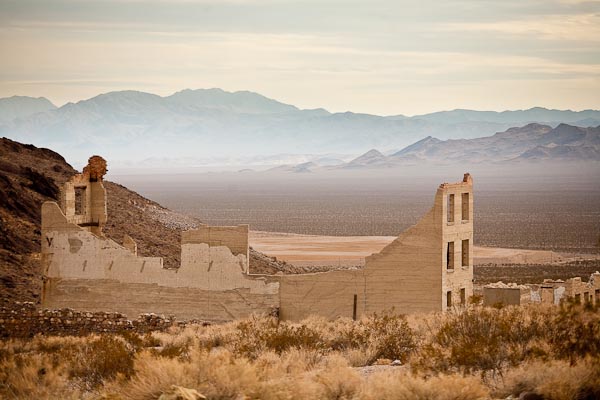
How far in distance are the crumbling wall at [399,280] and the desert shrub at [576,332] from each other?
30.7 feet

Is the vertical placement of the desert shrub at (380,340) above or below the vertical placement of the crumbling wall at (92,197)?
below

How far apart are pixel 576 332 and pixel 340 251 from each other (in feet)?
193

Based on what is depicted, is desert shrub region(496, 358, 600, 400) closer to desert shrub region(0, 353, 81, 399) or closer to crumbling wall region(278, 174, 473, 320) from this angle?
desert shrub region(0, 353, 81, 399)

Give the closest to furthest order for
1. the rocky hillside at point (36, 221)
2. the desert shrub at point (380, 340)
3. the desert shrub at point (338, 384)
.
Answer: the desert shrub at point (338, 384), the desert shrub at point (380, 340), the rocky hillside at point (36, 221)

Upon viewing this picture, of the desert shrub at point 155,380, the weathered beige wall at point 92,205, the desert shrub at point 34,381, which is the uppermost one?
the weathered beige wall at point 92,205

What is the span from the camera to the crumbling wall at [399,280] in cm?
2769

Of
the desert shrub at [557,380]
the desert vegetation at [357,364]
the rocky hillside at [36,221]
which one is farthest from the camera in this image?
the rocky hillside at [36,221]

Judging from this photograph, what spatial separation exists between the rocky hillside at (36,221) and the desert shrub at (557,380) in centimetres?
2762

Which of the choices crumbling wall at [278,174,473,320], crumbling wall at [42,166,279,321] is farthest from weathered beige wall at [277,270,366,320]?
crumbling wall at [42,166,279,321]

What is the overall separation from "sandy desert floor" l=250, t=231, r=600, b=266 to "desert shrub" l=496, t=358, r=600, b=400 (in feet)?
167

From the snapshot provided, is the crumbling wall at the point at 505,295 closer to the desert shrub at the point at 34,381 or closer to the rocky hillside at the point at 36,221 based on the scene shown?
the desert shrub at the point at 34,381

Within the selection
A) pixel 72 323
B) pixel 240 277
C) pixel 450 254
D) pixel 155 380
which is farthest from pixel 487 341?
pixel 72 323

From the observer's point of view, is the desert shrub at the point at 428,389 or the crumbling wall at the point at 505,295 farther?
the crumbling wall at the point at 505,295

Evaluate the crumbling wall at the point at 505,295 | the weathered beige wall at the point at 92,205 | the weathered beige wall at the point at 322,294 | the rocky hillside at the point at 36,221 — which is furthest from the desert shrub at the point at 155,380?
the rocky hillside at the point at 36,221
